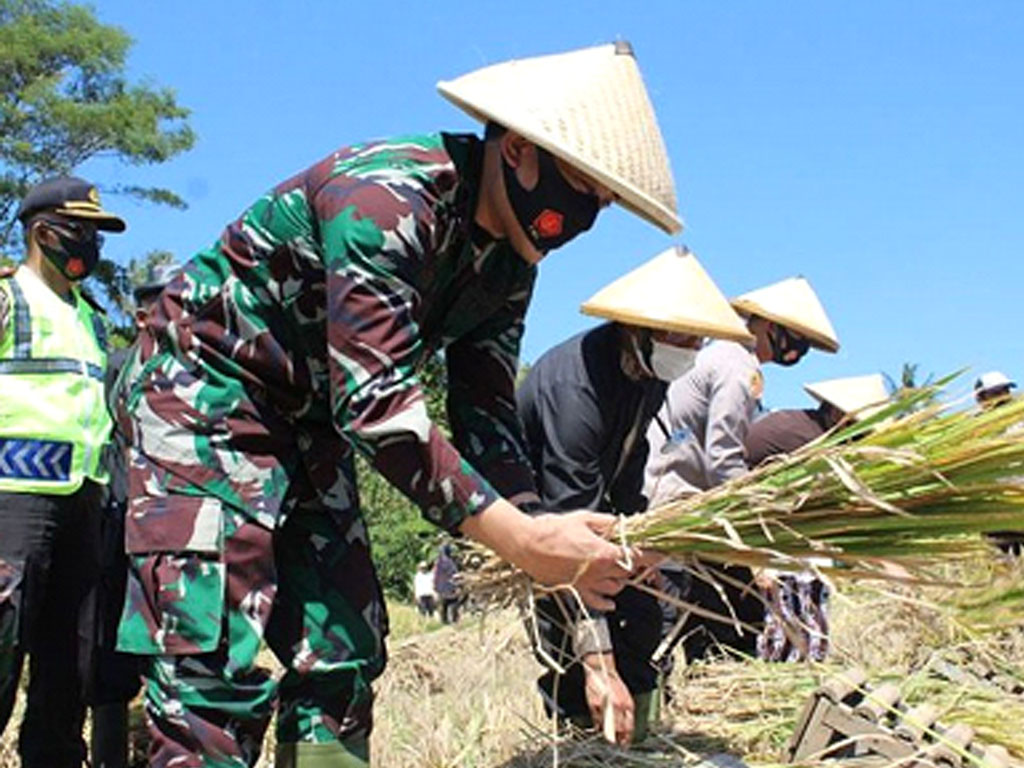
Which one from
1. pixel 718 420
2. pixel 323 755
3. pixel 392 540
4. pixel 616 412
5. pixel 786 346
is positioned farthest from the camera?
pixel 392 540

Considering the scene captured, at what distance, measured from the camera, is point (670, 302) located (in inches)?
165

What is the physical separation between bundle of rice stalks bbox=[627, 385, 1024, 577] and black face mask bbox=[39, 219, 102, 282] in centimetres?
224

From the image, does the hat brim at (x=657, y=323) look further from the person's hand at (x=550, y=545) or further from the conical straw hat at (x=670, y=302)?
the person's hand at (x=550, y=545)

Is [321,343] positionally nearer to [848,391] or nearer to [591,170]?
[591,170]

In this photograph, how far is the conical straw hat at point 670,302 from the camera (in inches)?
161

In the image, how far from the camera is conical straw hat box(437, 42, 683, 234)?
8.18 ft

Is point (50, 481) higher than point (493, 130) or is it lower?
lower

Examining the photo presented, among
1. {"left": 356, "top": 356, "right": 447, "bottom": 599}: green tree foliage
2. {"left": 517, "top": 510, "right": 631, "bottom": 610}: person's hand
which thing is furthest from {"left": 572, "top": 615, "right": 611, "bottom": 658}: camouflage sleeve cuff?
{"left": 356, "top": 356, "right": 447, "bottom": 599}: green tree foliage

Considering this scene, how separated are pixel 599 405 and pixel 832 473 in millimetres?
1425

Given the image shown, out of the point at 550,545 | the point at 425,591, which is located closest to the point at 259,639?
the point at 550,545

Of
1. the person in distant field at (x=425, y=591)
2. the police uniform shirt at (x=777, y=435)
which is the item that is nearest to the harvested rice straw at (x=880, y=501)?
the police uniform shirt at (x=777, y=435)

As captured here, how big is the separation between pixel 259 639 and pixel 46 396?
1625 millimetres

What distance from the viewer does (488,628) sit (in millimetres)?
4195

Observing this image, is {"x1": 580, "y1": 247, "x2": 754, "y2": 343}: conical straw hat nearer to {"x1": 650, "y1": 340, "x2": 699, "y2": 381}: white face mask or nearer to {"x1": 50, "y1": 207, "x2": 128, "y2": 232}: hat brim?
{"x1": 650, "y1": 340, "x2": 699, "y2": 381}: white face mask
